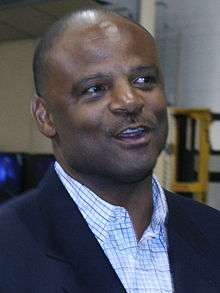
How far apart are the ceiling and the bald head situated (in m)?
2.61

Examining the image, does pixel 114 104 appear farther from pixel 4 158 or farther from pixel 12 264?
pixel 4 158

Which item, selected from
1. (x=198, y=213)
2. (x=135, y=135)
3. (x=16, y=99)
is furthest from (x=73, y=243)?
(x=16, y=99)

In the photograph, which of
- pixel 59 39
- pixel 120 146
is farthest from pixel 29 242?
pixel 59 39

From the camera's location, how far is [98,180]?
2.95 ft

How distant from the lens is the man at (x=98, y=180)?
835 mm

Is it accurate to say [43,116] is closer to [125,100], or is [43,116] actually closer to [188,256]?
[125,100]

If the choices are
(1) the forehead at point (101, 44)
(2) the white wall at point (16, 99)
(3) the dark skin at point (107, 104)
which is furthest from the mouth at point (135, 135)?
(2) the white wall at point (16, 99)

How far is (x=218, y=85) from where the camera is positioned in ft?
14.4

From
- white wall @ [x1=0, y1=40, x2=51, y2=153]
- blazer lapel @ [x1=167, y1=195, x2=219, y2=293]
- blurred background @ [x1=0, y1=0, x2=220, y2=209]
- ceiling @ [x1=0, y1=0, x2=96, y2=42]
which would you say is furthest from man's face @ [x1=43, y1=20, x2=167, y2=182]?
white wall @ [x1=0, y1=40, x2=51, y2=153]

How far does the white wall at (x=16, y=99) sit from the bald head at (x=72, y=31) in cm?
462

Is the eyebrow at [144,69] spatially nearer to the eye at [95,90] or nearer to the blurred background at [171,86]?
the eye at [95,90]

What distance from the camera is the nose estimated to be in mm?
841

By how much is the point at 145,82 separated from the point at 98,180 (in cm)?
18

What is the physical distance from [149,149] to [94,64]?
6.4 inches
